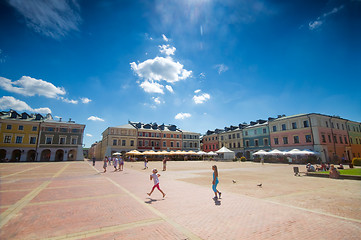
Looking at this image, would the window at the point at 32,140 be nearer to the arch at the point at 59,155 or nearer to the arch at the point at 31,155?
the arch at the point at 31,155

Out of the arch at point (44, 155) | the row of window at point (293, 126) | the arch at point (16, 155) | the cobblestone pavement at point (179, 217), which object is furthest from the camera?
the arch at point (44, 155)

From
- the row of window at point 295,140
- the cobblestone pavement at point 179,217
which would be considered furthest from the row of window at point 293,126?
the cobblestone pavement at point 179,217

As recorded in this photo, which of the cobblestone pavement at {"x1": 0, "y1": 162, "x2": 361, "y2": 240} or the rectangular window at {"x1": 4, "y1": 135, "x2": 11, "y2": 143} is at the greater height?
the rectangular window at {"x1": 4, "y1": 135, "x2": 11, "y2": 143}

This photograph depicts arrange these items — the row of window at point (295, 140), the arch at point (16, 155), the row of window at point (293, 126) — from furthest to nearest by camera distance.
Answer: the arch at point (16, 155) → the row of window at point (293, 126) → the row of window at point (295, 140)

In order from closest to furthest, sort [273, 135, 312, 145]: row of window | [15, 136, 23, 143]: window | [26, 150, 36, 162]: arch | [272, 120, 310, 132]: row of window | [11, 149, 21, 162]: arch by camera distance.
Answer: [273, 135, 312, 145]: row of window → [272, 120, 310, 132]: row of window → [11, 149, 21, 162]: arch → [15, 136, 23, 143]: window → [26, 150, 36, 162]: arch

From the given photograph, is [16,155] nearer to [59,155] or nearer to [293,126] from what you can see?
[59,155]

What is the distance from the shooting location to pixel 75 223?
452cm

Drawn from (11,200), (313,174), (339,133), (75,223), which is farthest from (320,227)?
(339,133)

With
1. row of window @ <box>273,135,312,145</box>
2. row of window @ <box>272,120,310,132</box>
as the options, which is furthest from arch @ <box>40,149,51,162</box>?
row of window @ <box>272,120,310,132</box>

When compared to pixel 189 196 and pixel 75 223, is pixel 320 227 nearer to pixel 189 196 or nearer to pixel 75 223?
pixel 189 196

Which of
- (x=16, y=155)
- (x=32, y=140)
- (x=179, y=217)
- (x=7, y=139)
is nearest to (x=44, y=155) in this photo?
(x=16, y=155)

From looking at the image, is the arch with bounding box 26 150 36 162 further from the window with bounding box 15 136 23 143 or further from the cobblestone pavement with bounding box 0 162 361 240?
the cobblestone pavement with bounding box 0 162 361 240

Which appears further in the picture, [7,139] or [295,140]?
[7,139]

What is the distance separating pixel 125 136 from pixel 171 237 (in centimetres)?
5048
